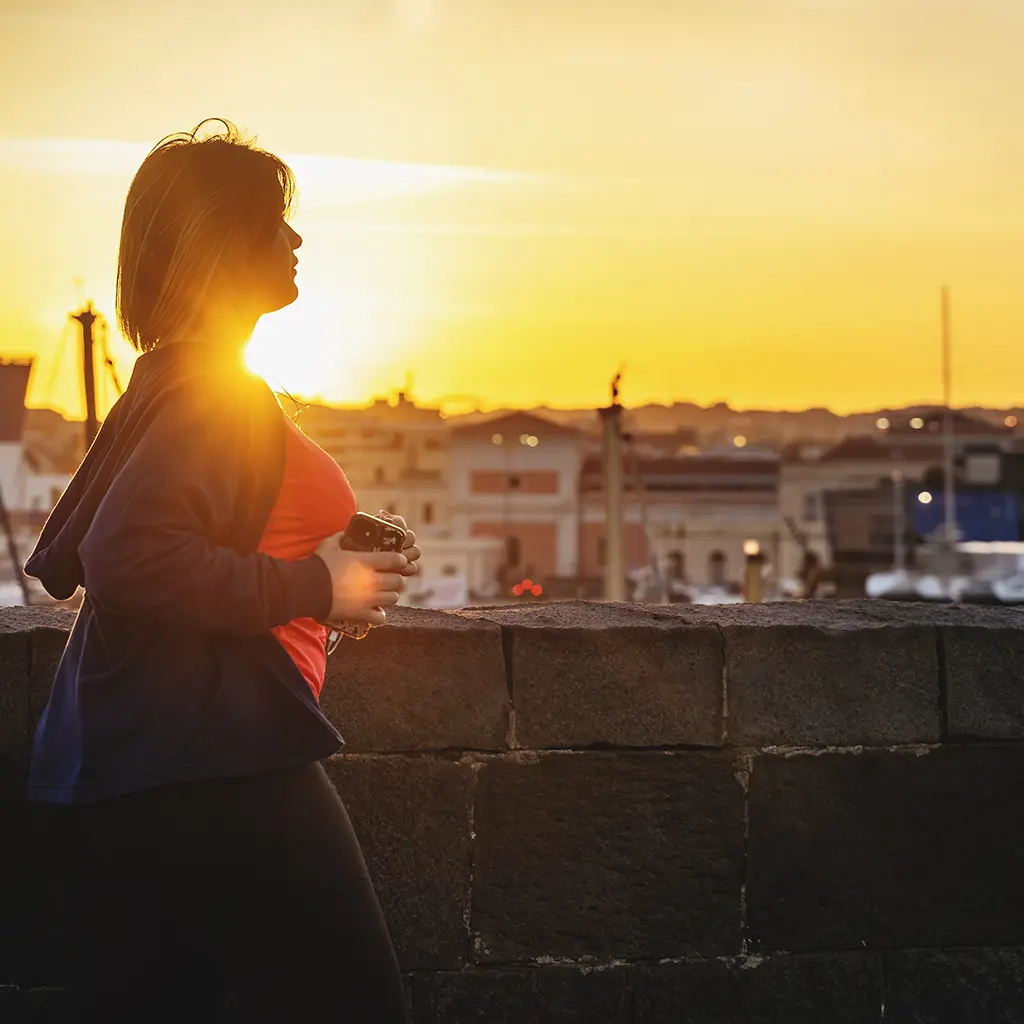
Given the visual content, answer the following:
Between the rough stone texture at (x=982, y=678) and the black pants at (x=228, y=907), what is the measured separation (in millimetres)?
1679

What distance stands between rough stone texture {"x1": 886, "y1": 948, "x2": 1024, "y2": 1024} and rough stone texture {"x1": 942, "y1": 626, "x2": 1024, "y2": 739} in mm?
449

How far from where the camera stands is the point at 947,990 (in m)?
3.20

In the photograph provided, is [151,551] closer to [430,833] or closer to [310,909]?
[310,909]

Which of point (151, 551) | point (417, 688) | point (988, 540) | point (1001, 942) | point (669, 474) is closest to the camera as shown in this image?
point (151, 551)

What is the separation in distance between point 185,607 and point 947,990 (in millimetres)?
2073

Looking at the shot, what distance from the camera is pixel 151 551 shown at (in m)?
1.73

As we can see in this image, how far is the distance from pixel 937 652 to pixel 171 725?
187 centimetres

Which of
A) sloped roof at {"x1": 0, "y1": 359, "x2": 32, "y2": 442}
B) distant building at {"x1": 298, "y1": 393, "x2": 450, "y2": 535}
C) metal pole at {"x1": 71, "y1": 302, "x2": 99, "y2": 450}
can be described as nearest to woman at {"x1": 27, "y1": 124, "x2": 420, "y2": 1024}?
metal pole at {"x1": 71, "y1": 302, "x2": 99, "y2": 450}

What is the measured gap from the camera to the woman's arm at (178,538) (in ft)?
5.68

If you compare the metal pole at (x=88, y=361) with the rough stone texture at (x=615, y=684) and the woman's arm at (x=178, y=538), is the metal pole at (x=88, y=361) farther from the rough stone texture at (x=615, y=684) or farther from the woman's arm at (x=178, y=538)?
the woman's arm at (x=178, y=538)

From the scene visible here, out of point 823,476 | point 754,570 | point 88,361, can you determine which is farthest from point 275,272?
point 823,476

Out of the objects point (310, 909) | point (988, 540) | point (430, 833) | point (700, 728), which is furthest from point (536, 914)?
point (988, 540)

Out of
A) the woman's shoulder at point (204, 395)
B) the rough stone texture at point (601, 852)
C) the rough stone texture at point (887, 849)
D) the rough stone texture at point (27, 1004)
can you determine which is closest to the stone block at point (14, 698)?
the rough stone texture at point (27, 1004)

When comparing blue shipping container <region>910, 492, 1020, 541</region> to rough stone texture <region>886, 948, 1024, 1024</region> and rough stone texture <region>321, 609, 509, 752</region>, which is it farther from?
rough stone texture <region>321, 609, 509, 752</region>
